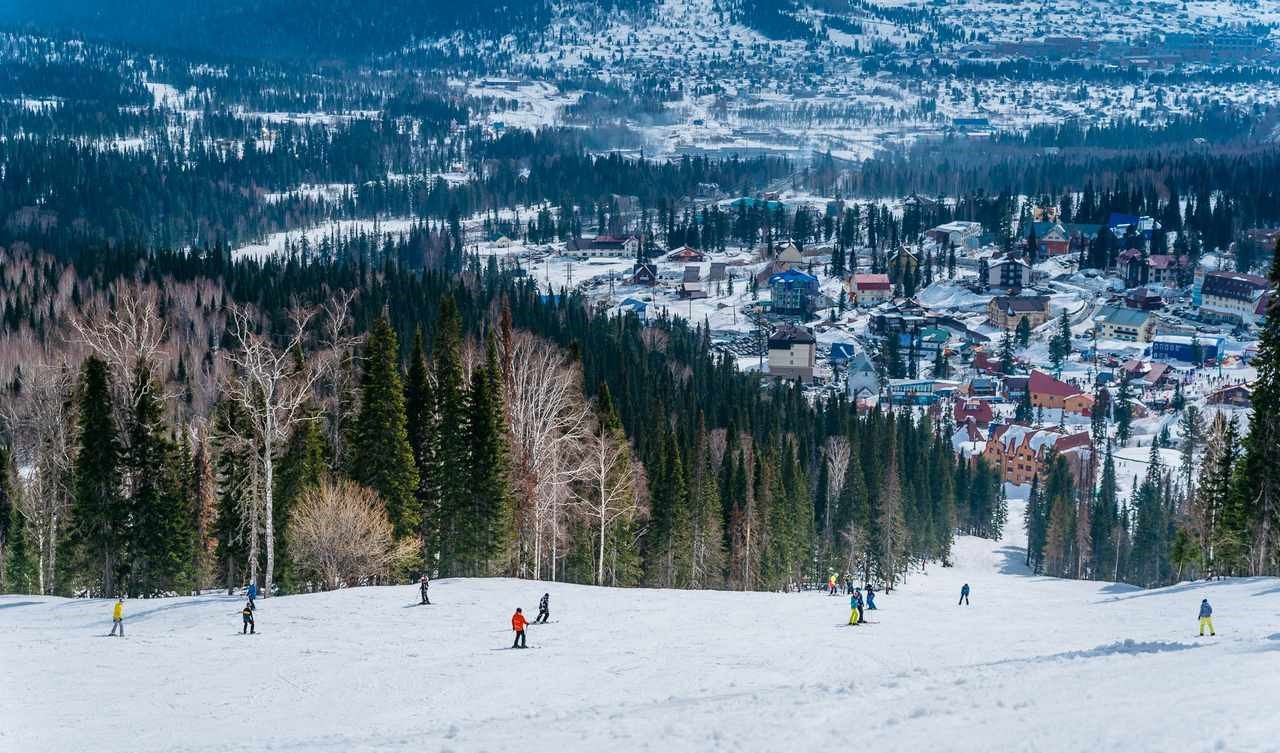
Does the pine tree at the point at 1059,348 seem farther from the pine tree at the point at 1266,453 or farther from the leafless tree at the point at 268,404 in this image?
the leafless tree at the point at 268,404

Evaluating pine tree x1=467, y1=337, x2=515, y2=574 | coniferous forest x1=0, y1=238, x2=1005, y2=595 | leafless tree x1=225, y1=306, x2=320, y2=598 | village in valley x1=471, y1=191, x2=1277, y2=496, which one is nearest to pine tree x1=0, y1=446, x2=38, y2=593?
coniferous forest x1=0, y1=238, x2=1005, y2=595

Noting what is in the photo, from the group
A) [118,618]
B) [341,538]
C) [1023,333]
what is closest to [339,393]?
[341,538]

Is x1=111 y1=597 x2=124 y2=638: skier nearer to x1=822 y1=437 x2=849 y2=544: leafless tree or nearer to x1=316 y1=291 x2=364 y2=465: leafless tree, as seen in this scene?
x1=316 y1=291 x2=364 y2=465: leafless tree

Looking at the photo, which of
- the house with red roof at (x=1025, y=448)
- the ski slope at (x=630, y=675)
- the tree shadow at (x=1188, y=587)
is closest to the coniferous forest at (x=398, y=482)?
the ski slope at (x=630, y=675)

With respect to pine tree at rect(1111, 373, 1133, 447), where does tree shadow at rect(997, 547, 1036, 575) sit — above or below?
below

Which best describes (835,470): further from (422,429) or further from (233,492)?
(233,492)

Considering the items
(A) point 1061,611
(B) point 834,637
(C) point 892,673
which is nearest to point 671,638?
(B) point 834,637
